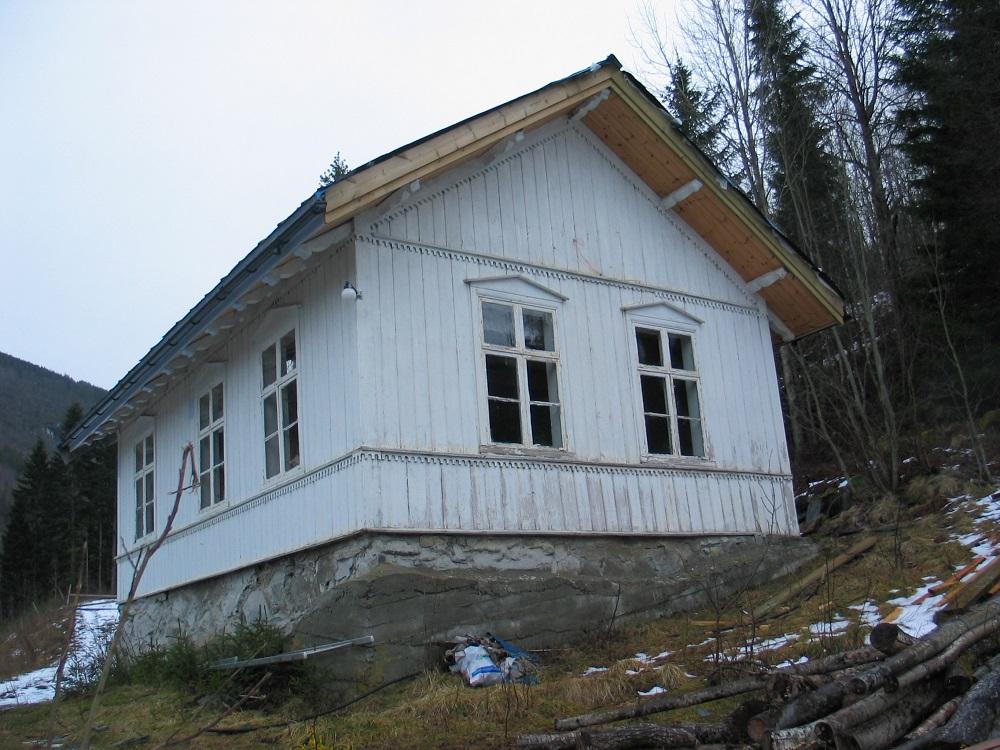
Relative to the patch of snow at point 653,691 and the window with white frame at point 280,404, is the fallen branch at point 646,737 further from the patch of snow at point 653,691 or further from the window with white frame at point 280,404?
the window with white frame at point 280,404

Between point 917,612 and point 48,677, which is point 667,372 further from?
point 48,677

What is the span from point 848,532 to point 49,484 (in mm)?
39834

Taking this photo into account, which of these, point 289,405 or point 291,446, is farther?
point 289,405

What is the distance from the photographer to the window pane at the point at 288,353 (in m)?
11.5

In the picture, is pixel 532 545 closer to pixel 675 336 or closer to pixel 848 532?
pixel 675 336

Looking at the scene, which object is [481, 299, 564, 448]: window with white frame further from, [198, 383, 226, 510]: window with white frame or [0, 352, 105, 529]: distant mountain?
[0, 352, 105, 529]: distant mountain

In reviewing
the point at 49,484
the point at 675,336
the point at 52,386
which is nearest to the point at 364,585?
the point at 675,336

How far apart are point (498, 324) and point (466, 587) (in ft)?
10.0

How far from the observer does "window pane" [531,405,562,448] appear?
11.1 m

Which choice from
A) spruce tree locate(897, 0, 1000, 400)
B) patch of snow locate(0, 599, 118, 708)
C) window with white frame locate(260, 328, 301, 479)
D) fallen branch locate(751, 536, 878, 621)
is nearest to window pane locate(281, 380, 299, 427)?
window with white frame locate(260, 328, 301, 479)

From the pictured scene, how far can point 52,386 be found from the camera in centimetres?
10681

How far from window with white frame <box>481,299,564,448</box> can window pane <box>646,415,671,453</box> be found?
1439mm

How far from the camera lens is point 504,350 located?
11.0 meters

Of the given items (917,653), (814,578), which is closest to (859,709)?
(917,653)
